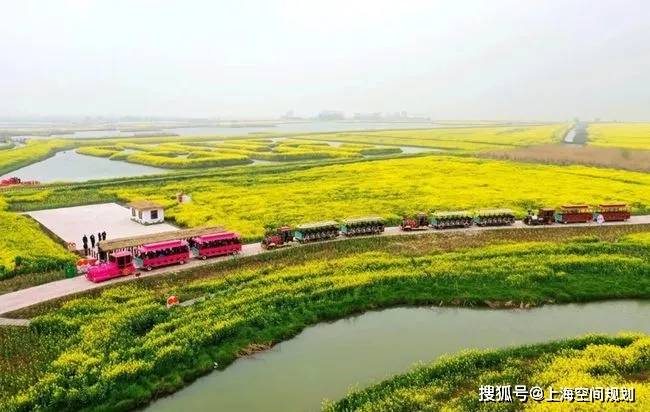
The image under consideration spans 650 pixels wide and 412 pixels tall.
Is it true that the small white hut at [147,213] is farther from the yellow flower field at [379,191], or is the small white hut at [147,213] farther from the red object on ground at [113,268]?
the red object on ground at [113,268]

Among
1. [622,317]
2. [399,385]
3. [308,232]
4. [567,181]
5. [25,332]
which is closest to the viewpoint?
[399,385]

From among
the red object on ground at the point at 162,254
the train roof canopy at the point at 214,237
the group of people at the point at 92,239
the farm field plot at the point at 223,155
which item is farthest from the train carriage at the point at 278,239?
the farm field plot at the point at 223,155

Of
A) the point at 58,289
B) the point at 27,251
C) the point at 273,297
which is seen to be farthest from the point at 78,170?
the point at 273,297

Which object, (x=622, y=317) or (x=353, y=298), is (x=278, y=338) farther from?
(x=622, y=317)

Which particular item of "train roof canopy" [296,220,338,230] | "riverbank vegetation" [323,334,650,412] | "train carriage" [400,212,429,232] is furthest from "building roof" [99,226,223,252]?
"riverbank vegetation" [323,334,650,412]

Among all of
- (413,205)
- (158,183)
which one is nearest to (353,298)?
(413,205)
